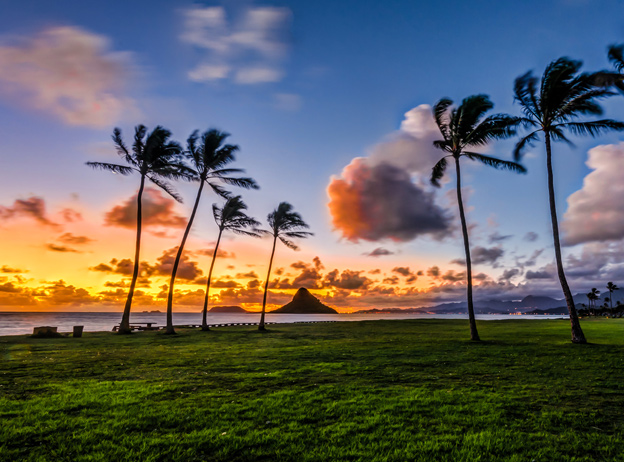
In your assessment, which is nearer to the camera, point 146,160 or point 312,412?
point 312,412

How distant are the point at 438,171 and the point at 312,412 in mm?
23584

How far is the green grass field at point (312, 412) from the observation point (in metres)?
5.06

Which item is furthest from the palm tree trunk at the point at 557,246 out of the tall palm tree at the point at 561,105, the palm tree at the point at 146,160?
the palm tree at the point at 146,160

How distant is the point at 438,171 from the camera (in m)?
26.7

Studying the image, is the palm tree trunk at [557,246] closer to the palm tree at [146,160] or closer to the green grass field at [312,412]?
the green grass field at [312,412]

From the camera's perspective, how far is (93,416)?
21.5 feet

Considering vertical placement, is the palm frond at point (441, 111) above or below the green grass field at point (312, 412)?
above

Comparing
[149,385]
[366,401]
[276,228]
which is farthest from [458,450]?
[276,228]

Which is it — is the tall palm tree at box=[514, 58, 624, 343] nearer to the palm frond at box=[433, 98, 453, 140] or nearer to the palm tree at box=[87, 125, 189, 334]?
the palm frond at box=[433, 98, 453, 140]

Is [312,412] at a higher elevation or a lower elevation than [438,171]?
lower

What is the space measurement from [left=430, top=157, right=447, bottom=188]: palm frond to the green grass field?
1696 centimetres

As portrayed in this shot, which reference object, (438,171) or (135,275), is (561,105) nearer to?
(438,171)

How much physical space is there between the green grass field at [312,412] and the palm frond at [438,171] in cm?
1696

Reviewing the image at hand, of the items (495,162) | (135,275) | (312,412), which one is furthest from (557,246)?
(135,275)
